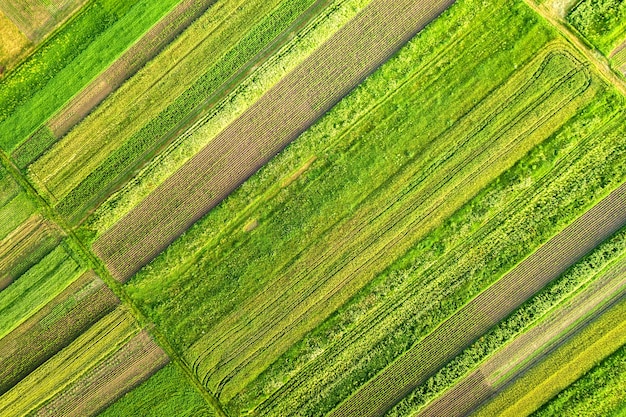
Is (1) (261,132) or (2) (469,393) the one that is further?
(1) (261,132)

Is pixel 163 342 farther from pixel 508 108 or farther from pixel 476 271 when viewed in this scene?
pixel 508 108

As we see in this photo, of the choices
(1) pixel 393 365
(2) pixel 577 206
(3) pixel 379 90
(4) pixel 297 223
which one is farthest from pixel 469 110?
(1) pixel 393 365

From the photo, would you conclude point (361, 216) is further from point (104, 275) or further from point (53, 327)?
point (53, 327)

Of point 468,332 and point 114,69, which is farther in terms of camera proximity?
point 114,69

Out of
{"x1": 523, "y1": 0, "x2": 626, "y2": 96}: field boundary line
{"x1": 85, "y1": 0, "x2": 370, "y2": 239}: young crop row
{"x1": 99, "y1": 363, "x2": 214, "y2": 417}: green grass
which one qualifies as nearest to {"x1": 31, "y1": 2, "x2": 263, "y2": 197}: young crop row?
{"x1": 85, "y1": 0, "x2": 370, "y2": 239}: young crop row

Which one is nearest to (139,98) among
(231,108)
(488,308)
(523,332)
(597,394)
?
(231,108)
